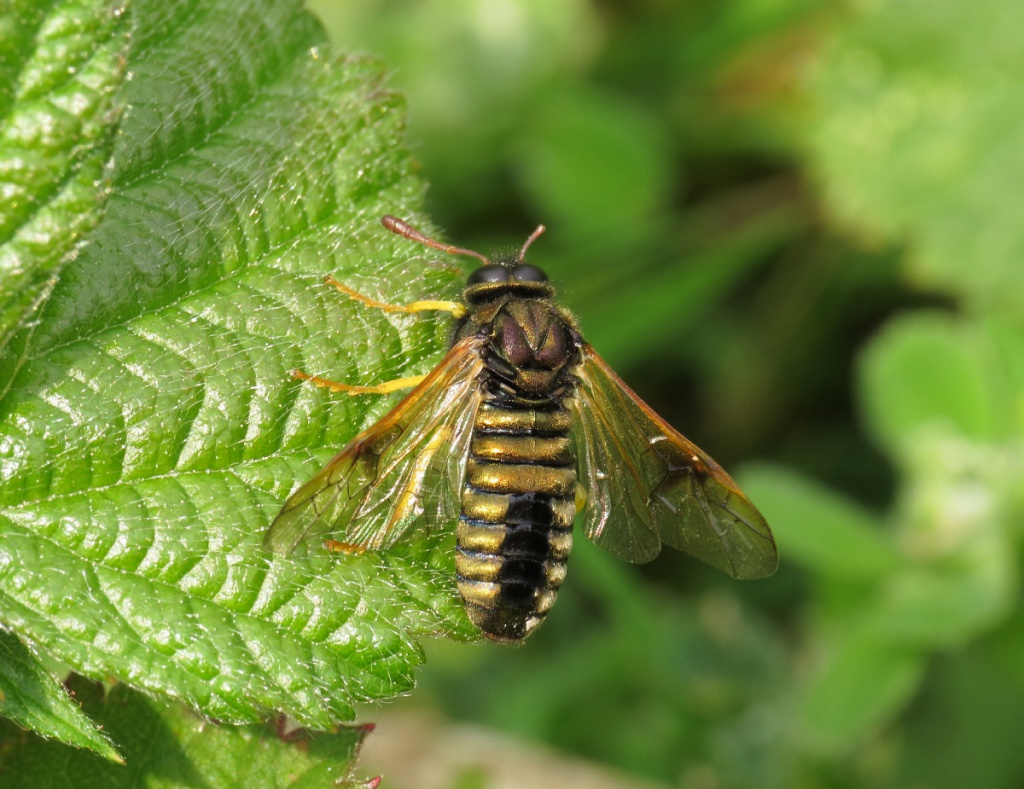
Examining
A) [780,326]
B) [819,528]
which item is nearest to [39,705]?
[819,528]

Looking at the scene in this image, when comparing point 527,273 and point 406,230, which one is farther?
point 527,273

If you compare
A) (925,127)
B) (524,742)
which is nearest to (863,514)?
(524,742)

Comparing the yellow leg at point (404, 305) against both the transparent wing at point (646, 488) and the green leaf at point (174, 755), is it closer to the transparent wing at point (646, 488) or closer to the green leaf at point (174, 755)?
the transparent wing at point (646, 488)

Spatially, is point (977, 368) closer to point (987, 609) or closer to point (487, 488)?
point (987, 609)

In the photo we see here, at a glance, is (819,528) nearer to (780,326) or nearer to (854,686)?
(854,686)

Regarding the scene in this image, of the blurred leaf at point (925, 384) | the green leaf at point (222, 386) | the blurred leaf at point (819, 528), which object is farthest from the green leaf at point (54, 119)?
the blurred leaf at point (925, 384)

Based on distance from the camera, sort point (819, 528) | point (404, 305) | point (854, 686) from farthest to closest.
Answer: point (819, 528), point (854, 686), point (404, 305)
